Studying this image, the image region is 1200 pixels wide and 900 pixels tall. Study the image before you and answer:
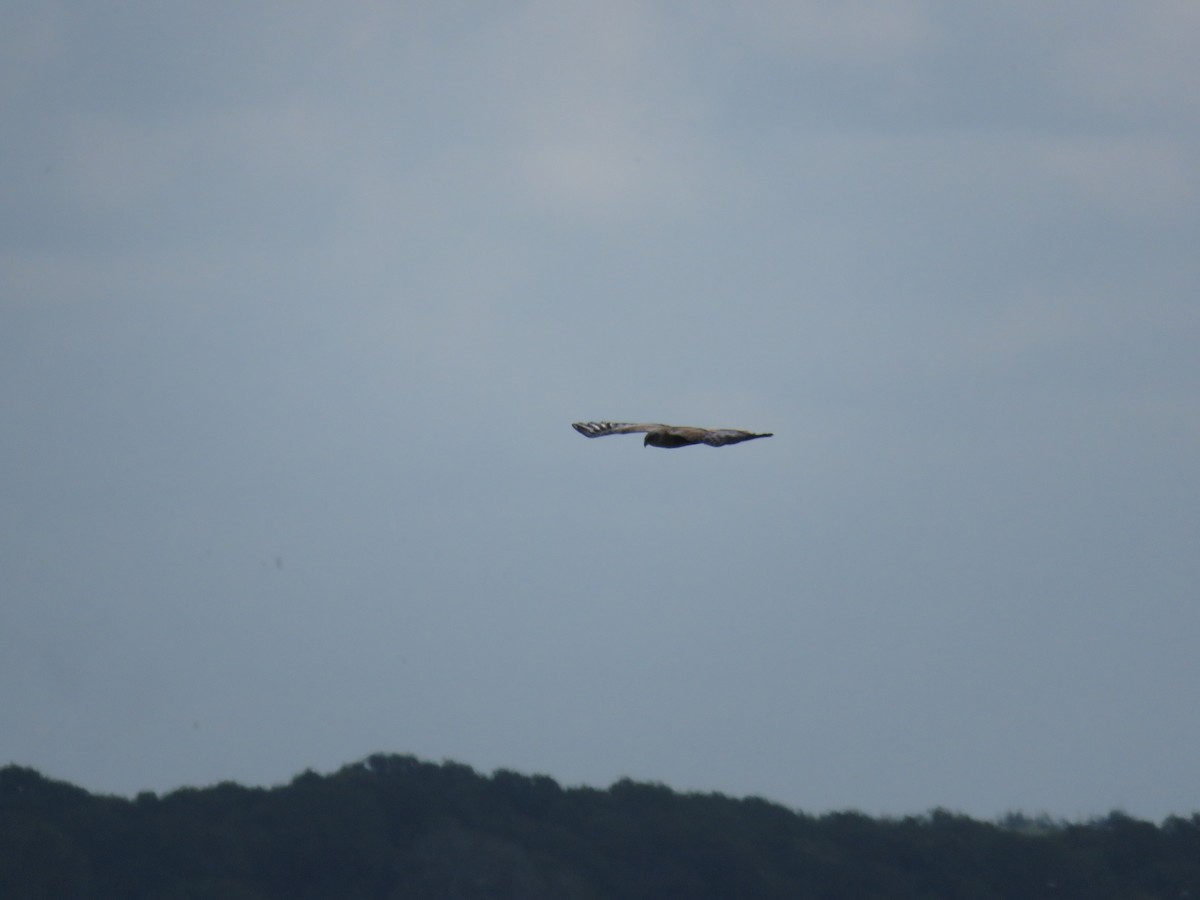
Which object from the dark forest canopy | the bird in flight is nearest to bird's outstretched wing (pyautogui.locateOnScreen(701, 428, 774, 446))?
the bird in flight

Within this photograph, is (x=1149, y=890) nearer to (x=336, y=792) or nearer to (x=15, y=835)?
(x=336, y=792)

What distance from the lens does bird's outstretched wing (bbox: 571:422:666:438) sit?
42969mm

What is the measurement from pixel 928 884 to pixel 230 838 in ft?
157

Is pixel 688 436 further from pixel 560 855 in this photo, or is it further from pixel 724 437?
pixel 560 855

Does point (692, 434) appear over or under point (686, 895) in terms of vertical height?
over

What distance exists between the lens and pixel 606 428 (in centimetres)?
4372

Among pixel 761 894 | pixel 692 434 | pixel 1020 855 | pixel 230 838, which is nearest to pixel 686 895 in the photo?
pixel 761 894

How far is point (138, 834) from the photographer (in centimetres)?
11750

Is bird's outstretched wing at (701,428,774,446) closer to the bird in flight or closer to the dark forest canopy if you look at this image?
the bird in flight

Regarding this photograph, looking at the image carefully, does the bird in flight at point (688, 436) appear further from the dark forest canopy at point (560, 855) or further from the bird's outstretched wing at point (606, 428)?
the dark forest canopy at point (560, 855)

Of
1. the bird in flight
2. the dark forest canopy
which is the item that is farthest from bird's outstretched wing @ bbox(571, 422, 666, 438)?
the dark forest canopy

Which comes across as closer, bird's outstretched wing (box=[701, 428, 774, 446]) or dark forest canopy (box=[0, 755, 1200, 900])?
bird's outstretched wing (box=[701, 428, 774, 446])

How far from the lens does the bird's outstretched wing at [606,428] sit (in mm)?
42969

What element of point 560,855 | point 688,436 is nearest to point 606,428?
point 688,436
